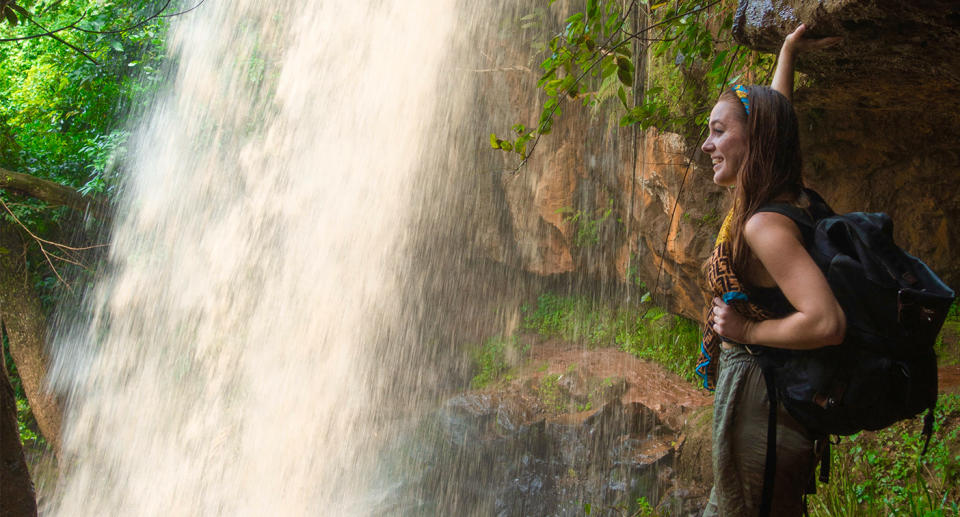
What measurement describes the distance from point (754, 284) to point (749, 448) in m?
0.52

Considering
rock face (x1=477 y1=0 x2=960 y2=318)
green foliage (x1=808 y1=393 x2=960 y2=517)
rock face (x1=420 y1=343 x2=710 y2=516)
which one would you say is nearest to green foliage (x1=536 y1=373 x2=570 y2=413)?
rock face (x1=420 y1=343 x2=710 y2=516)

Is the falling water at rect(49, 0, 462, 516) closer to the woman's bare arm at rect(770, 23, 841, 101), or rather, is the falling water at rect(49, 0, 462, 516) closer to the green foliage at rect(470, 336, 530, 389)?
the green foliage at rect(470, 336, 530, 389)

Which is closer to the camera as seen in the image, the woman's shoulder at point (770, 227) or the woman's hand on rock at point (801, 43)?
the woman's shoulder at point (770, 227)

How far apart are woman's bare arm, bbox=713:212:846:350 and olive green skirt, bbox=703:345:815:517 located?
7.3 inches

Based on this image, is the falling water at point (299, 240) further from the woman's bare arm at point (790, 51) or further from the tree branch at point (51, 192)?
the woman's bare arm at point (790, 51)

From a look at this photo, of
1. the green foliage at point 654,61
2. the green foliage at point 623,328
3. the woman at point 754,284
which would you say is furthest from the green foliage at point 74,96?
the woman at point 754,284

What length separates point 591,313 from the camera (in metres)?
10.0

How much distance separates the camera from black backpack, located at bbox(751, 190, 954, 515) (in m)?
1.73

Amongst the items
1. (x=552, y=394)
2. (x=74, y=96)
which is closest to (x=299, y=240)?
(x=74, y=96)

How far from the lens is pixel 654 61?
6.24 meters

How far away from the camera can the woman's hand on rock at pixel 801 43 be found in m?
2.38

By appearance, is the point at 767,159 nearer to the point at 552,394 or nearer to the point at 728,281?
the point at 728,281

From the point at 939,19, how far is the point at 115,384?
11164 millimetres

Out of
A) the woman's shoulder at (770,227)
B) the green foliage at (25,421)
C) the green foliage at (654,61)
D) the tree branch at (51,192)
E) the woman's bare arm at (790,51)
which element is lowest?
the green foliage at (25,421)
